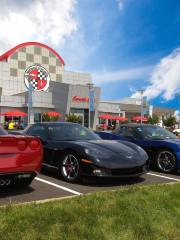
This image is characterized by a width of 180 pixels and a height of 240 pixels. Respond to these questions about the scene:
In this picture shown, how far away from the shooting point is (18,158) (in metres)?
4.88

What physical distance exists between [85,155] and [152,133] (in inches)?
132

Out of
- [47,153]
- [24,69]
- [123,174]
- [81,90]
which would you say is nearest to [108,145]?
[123,174]

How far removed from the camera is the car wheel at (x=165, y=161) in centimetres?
782

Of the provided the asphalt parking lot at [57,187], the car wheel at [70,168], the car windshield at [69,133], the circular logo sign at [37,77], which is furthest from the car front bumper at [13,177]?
the circular logo sign at [37,77]

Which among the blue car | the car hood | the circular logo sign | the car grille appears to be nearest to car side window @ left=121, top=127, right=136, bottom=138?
the blue car

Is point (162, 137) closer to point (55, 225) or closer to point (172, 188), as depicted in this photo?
point (172, 188)

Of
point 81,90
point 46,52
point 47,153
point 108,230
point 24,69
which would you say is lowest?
point 108,230

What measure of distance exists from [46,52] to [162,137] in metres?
46.1

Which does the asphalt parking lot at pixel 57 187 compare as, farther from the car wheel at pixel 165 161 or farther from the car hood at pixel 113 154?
the car wheel at pixel 165 161

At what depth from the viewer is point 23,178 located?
498 centimetres

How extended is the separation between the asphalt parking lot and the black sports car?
0.73 feet

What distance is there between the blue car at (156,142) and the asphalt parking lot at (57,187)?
59 centimetres

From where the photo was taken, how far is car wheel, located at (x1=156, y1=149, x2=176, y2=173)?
308 inches

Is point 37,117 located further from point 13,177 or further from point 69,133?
point 13,177
